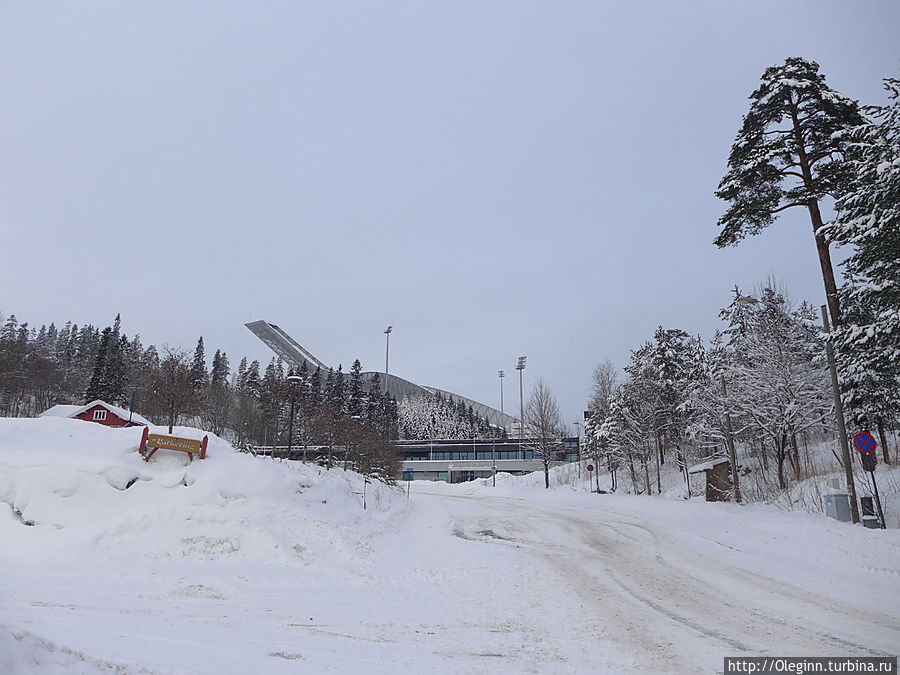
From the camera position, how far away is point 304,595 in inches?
362

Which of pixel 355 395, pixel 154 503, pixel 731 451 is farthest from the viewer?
pixel 355 395

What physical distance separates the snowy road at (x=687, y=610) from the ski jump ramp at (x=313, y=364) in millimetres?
113619

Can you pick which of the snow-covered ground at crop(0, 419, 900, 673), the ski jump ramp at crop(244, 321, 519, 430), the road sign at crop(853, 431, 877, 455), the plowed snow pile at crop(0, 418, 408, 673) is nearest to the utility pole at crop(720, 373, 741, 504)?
the snow-covered ground at crop(0, 419, 900, 673)

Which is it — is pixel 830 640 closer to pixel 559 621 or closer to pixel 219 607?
pixel 559 621

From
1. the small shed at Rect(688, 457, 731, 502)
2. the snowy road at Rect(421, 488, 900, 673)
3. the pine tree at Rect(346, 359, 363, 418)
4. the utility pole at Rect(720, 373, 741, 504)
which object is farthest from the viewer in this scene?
the pine tree at Rect(346, 359, 363, 418)

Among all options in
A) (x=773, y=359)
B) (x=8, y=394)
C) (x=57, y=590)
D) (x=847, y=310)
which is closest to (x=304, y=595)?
(x=57, y=590)

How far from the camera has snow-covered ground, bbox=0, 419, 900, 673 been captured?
5.92m

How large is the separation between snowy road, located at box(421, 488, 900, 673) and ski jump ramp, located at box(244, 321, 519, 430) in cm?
11362

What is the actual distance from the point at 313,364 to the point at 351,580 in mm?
133590

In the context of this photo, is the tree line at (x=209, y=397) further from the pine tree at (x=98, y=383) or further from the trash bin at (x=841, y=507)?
the trash bin at (x=841, y=507)

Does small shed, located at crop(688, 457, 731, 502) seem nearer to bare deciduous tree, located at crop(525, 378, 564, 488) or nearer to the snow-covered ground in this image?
the snow-covered ground

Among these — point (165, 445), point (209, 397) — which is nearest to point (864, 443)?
point (165, 445)

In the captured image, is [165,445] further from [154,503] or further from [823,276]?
[823,276]

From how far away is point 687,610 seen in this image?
8.09 meters
